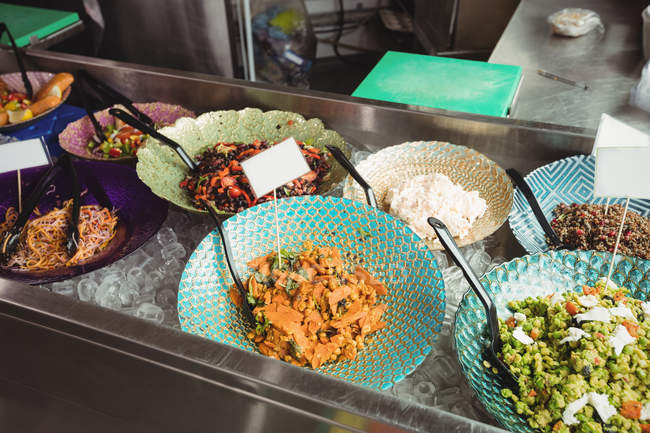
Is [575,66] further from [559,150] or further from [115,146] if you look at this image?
[115,146]

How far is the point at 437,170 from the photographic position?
1.68 meters

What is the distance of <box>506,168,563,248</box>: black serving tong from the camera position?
1372mm

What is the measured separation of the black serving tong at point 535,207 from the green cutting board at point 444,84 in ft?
1.71

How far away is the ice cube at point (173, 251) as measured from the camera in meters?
1.50

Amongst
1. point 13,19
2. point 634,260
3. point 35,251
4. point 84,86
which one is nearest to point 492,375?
point 634,260

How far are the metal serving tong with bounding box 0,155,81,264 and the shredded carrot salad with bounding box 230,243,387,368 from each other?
1.85 feet

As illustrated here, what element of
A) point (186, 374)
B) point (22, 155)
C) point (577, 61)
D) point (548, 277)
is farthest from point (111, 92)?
point (577, 61)

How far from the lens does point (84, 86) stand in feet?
7.44

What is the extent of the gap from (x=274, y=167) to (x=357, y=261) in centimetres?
39

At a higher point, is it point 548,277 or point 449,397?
point 548,277

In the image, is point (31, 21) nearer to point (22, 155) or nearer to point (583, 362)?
point (22, 155)

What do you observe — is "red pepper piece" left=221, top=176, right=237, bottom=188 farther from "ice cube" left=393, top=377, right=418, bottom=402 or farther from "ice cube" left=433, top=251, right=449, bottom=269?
"ice cube" left=393, top=377, right=418, bottom=402

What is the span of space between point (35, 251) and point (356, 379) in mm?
1063

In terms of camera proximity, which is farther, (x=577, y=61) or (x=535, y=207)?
(x=577, y=61)
